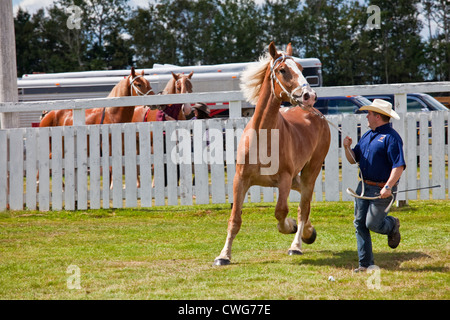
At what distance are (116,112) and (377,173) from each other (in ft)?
22.8

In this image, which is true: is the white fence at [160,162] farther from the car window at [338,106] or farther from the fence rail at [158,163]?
the car window at [338,106]

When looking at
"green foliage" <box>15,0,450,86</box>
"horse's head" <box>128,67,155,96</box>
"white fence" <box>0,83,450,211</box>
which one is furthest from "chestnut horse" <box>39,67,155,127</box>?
"green foliage" <box>15,0,450,86</box>

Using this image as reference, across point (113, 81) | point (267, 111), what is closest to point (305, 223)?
point (267, 111)

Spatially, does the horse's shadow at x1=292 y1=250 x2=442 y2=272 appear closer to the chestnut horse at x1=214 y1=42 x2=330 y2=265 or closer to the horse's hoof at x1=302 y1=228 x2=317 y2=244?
the horse's hoof at x1=302 y1=228 x2=317 y2=244

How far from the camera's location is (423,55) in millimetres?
38000

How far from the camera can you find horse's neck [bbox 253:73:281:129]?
6574 millimetres

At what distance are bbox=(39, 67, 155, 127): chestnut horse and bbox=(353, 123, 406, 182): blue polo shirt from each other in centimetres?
667

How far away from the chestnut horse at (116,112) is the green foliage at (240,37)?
26.8 meters

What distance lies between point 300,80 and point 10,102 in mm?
6780

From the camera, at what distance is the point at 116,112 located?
38.6 ft

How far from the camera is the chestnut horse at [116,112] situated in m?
11.8

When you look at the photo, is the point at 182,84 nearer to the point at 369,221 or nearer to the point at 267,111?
the point at 267,111
